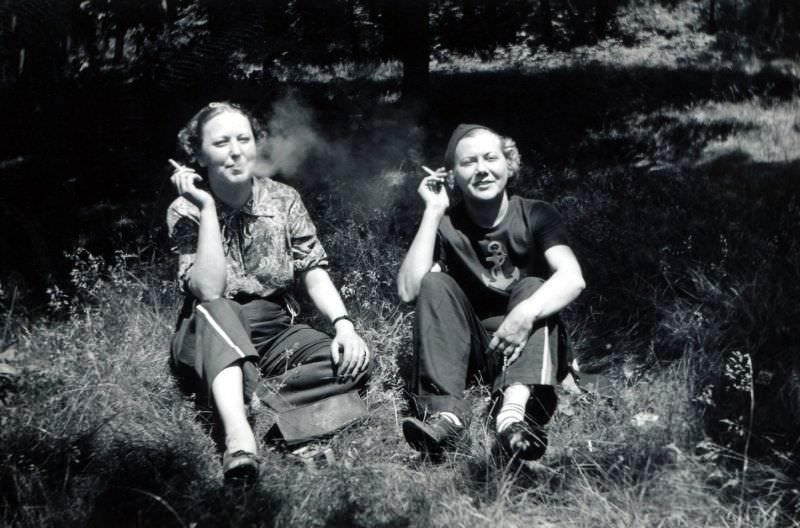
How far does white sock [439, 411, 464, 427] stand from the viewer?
2.96m

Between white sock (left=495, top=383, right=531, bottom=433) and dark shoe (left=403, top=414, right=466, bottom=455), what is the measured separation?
0.52 ft

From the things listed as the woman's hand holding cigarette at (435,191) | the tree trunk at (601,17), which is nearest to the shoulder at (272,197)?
the woman's hand holding cigarette at (435,191)

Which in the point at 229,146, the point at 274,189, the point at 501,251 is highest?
the point at 229,146

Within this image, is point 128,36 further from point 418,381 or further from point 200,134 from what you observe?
point 418,381

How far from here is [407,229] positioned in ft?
15.1

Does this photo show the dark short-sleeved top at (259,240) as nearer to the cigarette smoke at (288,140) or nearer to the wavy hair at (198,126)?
the wavy hair at (198,126)

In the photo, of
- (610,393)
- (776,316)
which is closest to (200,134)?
(610,393)

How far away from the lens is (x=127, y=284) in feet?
13.4

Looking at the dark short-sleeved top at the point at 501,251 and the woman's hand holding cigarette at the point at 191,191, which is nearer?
the woman's hand holding cigarette at the point at 191,191

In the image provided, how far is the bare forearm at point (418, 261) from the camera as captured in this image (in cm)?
331

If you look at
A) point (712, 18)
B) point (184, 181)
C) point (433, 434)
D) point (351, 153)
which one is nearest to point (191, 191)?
point (184, 181)

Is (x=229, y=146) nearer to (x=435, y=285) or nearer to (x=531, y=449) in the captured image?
(x=435, y=285)

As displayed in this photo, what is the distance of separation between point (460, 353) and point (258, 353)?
0.84 m

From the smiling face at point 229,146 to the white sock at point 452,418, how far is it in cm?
128
